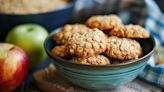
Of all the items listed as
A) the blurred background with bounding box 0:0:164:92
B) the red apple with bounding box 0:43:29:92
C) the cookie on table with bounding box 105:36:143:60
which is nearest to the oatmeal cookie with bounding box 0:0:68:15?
the blurred background with bounding box 0:0:164:92

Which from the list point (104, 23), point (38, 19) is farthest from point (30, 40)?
point (104, 23)

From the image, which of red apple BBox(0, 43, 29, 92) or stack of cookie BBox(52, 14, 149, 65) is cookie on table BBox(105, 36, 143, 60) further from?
red apple BBox(0, 43, 29, 92)

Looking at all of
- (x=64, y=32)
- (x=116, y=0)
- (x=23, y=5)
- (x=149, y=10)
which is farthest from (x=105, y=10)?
(x=64, y=32)

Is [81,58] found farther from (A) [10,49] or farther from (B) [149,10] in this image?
(B) [149,10]

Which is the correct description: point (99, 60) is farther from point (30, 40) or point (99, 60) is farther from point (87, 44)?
point (30, 40)

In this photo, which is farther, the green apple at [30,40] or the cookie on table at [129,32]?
the green apple at [30,40]

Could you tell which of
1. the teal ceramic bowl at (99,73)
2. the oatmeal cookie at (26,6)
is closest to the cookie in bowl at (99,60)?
the teal ceramic bowl at (99,73)

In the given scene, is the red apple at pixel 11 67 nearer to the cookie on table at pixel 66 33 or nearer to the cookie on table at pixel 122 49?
the cookie on table at pixel 66 33
